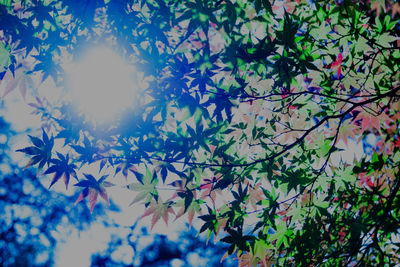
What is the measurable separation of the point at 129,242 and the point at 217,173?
7.23m

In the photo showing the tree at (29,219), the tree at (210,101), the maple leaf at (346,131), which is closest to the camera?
the tree at (210,101)

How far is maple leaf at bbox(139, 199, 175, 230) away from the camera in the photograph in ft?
4.85

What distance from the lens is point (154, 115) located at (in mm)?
1349

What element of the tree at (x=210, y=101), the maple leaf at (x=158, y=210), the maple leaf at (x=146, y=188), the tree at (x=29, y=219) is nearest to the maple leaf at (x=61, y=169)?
the tree at (x=210, y=101)

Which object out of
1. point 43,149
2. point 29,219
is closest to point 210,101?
point 43,149

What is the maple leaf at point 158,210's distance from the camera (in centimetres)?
148

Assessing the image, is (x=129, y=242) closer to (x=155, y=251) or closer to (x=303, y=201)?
(x=155, y=251)

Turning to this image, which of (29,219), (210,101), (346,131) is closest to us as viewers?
(210,101)

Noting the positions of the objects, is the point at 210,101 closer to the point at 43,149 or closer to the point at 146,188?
the point at 146,188

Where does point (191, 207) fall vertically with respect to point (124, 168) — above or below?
below

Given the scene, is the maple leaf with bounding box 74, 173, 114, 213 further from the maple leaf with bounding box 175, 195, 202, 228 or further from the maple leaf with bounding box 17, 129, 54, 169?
the maple leaf with bounding box 175, 195, 202, 228

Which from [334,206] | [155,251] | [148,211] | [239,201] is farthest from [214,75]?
[155,251]

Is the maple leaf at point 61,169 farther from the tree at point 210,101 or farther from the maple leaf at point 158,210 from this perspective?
the maple leaf at point 158,210

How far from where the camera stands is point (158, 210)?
1494 mm
